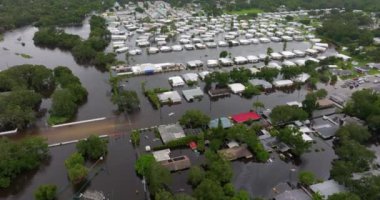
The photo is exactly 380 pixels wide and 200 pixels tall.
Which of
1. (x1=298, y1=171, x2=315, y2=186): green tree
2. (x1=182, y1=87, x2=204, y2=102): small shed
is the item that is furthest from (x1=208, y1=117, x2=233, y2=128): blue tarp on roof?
(x1=298, y1=171, x2=315, y2=186): green tree

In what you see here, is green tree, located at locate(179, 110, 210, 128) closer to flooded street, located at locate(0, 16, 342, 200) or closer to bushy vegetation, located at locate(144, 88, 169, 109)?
flooded street, located at locate(0, 16, 342, 200)

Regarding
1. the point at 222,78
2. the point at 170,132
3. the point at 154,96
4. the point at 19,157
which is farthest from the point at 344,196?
the point at 19,157

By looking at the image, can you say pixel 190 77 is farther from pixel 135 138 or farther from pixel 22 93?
pixel 22 93

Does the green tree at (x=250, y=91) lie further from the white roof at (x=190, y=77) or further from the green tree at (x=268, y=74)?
the white roof at (x=190, y=77)

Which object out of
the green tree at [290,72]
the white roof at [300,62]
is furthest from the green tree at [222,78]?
the white roof at [300,62]

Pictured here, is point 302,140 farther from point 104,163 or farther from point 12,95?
point 12,95
